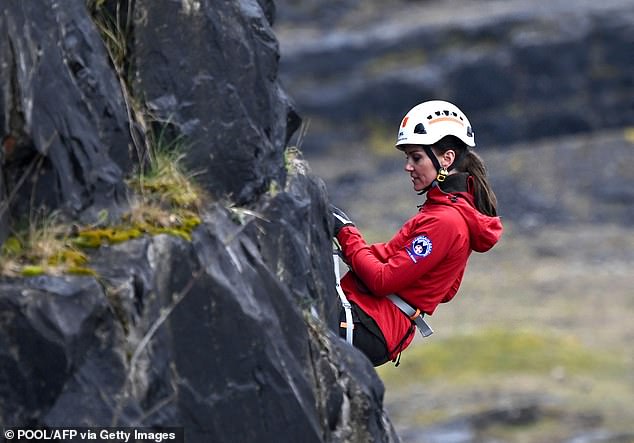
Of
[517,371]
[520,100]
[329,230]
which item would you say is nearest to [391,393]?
[517,371]

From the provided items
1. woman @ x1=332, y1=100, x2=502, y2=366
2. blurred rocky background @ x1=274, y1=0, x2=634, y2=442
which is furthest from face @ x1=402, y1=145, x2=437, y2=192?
blurred rocky background @ x1=274, y1=0, x2=634, y2=442

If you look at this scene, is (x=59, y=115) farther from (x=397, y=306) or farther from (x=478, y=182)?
(x=478, y=182)

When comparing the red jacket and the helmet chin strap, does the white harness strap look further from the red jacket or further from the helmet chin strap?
the helmet chin strap

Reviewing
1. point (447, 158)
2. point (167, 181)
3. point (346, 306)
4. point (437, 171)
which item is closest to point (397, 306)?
point (346, 306)

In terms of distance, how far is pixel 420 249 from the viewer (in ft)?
36.6

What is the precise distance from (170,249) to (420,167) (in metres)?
2.84

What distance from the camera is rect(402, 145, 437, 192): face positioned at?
37.8 feet

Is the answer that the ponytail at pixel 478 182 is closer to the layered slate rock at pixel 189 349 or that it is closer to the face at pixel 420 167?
the face at pixel 420 167

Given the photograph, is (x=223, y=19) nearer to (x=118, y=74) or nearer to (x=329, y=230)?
(x=118, y=74)

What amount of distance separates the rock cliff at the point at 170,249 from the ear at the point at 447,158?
971mm

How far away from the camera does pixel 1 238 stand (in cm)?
871

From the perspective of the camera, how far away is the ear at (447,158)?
11.6 m

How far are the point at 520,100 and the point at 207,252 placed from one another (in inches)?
2778

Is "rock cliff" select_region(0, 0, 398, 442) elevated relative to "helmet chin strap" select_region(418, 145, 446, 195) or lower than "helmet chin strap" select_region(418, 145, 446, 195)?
lower
